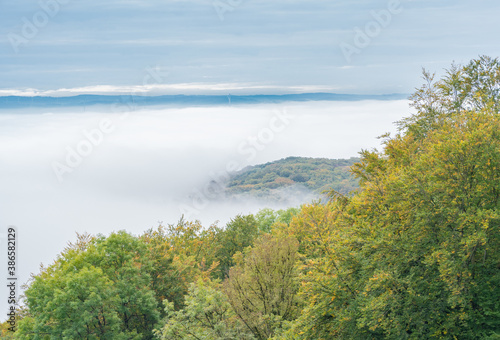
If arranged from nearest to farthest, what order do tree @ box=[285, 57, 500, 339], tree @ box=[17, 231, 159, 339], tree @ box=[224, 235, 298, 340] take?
tree @ box=[285, 57, 500, 339] → tree @ box=[224, 235, 298, 340] → tree @ box=[17, 231, 159, 339]

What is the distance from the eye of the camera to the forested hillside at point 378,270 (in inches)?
616

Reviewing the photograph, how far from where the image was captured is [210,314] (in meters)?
23.2

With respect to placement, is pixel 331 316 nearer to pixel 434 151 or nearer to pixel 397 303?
pixel 397 303

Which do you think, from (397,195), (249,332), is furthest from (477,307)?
(249,332)

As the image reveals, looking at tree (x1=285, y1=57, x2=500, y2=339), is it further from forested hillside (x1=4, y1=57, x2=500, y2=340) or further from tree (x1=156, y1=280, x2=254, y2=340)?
tree (x1=156, y1=280, x2=254, y2=340)

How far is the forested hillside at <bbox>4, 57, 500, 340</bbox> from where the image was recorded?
15.6m

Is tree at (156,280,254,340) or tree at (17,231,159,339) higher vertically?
tree at (17,231,159,339)

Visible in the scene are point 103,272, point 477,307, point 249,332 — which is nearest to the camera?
point 477,307

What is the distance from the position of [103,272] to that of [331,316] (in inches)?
674

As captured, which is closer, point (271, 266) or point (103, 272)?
point (271, 266)

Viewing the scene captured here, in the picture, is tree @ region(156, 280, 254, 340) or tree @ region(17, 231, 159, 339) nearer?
tree @ region(156, 280, 254, 340)

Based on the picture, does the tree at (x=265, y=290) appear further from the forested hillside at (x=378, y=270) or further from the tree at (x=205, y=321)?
the tree at (x=205, y=321)

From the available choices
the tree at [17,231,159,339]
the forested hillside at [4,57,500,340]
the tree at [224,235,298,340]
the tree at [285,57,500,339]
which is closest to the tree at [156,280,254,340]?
the forested hillside at [4,57,500,340]

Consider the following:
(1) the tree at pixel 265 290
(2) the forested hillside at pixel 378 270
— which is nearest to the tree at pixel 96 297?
(2) the forested hillside at pixel 378 270
